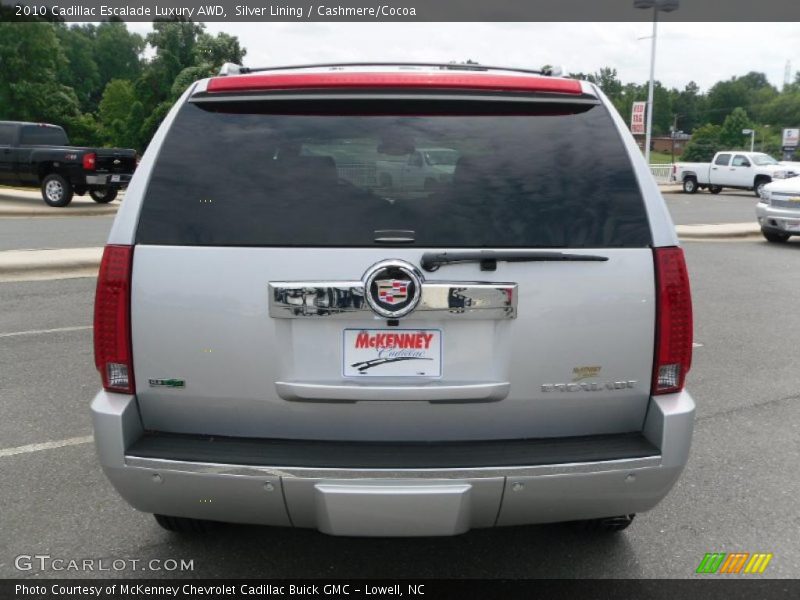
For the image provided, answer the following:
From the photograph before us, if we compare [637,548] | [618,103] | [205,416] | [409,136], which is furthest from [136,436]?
[618,103]

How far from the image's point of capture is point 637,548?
3.42m

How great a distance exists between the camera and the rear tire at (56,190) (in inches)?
786

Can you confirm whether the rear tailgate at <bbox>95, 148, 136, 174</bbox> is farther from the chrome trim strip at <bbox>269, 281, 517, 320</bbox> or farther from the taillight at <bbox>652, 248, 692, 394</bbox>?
the taillight at <bbox>652, 248, 692, 394</bbox>

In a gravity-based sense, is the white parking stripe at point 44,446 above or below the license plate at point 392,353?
below

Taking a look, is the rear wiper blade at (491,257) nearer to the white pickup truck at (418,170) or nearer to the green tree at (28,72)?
the white pickup truck at (418,170)

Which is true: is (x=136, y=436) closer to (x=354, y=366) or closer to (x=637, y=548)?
(x=354, y=366)

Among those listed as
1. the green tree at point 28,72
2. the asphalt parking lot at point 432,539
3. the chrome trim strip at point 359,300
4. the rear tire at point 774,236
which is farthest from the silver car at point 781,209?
the green tree at point 28,72

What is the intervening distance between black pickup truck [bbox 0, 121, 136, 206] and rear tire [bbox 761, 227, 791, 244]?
1514 cm

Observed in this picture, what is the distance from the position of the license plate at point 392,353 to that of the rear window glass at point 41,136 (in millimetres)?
20811

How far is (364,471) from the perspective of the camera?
2.52 metres

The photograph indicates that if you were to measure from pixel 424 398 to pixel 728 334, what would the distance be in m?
6.06

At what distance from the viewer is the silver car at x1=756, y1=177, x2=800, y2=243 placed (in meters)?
15.1

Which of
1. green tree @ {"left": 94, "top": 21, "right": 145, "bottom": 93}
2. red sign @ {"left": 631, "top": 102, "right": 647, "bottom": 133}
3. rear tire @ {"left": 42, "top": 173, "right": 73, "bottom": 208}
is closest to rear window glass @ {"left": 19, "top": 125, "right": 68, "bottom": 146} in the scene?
rear tire @ {"left": 42, "top": 173, "right": 73, "bottom": 208}

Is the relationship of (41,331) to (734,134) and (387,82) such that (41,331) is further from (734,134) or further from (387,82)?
(734,134)
